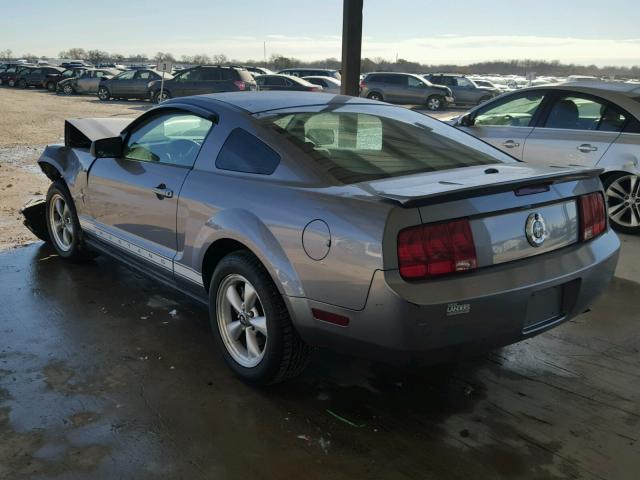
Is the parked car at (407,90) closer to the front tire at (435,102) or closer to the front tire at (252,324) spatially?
the front tire at (435,102)

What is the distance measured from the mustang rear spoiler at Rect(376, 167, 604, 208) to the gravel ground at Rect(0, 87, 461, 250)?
4.74 m

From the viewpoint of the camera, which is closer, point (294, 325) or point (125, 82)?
point (294, 325)

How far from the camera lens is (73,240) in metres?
Answer: 5.19

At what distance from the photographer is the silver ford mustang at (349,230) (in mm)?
2631

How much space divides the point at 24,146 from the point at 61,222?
29.3 feet

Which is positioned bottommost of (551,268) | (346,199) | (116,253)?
(116,253)

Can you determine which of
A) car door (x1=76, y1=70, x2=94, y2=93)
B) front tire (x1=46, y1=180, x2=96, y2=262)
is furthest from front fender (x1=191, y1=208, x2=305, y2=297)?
car door (x1=76, y1=70, x2=94, y2=93)

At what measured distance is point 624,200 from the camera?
254 inches

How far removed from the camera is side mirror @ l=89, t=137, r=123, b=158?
4.41m

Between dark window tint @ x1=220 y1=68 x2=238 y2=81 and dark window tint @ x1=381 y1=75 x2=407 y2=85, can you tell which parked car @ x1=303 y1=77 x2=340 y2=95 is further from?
dark window tint @ x1=220 y1=68 x2=238 y2=81

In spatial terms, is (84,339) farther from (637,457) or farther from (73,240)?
(637,457)

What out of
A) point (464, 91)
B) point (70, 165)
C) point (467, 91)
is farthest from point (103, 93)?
point (70, 165)

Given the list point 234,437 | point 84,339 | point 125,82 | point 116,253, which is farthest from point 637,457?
point 125,82

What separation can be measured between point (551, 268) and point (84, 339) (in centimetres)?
285
